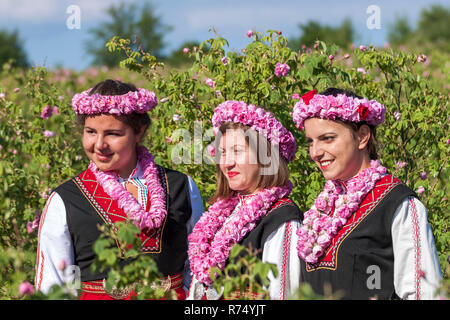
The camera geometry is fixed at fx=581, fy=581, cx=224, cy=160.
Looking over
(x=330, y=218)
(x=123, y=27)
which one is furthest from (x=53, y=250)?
(x=123, y=27)

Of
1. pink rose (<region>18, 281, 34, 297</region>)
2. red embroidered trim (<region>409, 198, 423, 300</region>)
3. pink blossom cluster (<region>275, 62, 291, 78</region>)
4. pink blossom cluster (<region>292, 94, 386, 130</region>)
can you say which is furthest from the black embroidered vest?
pink blossom cluster (<region>275, 62, 291, 78</region>)

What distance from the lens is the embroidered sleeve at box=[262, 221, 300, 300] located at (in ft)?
9.50

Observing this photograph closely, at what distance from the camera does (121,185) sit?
3.20 m

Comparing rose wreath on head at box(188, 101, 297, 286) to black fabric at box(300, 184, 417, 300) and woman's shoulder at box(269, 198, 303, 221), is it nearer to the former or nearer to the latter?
woman's shoulder at box(269, 198, 303, 221)

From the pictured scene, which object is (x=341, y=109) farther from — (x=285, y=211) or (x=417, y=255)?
(x=417, y=255)

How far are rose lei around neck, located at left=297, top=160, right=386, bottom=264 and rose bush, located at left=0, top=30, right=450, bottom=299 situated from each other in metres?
1.34

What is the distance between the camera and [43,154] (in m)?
5.45

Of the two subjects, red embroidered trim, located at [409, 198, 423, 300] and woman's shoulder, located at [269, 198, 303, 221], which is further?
woman's shoulder, located at [269, 198, 303, 221]

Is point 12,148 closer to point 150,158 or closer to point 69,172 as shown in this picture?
point 69,172

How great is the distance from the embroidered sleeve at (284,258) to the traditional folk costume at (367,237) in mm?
57

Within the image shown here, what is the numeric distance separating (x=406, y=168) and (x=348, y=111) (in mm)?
2209

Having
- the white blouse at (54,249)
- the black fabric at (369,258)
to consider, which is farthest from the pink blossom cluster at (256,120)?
the white blouse at (54,249)

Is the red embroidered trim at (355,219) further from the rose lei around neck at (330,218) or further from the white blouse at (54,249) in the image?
the white blouse at (54,249)

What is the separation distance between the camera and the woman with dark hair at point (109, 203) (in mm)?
3074
